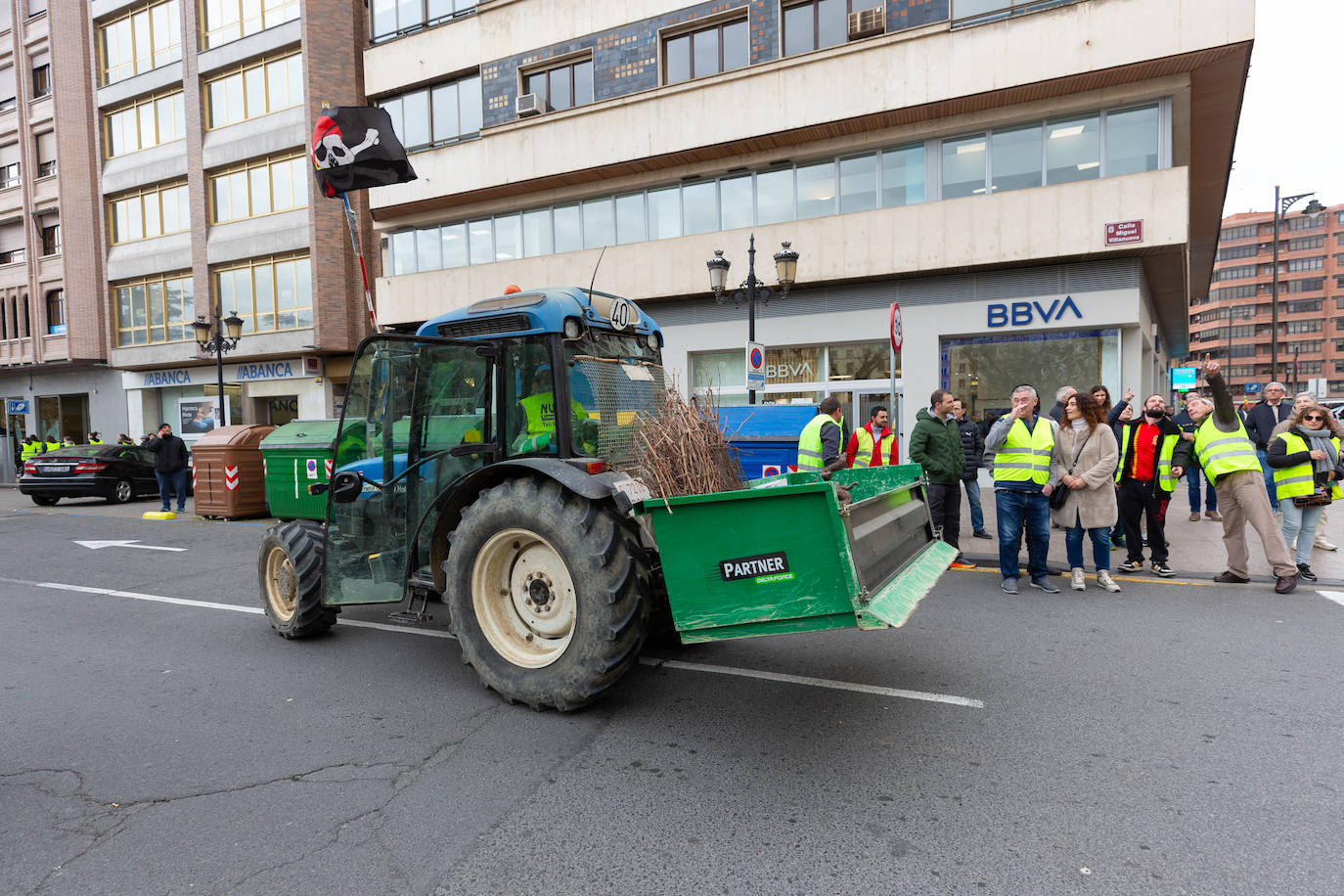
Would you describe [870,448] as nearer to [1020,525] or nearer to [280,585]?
[1020,525]

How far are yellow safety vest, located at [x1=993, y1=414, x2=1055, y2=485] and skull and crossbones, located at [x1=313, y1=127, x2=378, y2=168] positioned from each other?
595 centimetres

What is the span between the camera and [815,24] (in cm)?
1581

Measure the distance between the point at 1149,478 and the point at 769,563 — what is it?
6184 millimetres

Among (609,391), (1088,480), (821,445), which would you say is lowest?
(1088,480)

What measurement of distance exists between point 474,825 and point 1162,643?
4710 mm

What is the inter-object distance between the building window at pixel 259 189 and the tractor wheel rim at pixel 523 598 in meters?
22.7

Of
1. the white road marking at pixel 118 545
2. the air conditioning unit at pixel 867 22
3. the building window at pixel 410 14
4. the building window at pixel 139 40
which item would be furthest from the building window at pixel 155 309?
the air conditioning unit at pixel 867 22

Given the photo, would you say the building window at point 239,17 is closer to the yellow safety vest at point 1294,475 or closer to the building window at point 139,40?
the building window at point 139,40

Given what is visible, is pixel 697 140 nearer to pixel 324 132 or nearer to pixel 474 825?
pixel 324 132

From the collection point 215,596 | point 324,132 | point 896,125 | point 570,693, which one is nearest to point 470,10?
point 896,125

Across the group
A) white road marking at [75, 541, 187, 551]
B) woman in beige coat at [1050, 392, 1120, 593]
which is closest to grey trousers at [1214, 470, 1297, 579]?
woman in beige coat at [1050, 392, 1120, 593]

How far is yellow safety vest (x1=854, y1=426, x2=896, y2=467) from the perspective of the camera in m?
8.55

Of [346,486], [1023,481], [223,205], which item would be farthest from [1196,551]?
[223,205]

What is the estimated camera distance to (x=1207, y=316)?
103375 millimetres
